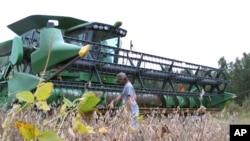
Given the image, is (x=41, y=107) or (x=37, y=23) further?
(x=37, y=23)

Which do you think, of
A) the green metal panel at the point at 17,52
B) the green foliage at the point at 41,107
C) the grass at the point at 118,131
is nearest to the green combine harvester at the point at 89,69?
the green metal panel at the point at 17,52

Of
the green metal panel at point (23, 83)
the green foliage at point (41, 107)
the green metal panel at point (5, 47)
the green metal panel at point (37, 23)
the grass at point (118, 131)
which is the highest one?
the green metal panel at point (37, 23)

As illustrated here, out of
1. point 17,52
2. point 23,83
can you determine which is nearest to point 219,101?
point 17,52

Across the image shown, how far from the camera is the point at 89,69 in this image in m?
5.84

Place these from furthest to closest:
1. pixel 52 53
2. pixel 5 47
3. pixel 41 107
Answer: pixel 5 47 → pixel 52 53 → pixel 41 107

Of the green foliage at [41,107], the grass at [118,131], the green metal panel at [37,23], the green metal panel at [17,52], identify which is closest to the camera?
the green foliage at [41,107]

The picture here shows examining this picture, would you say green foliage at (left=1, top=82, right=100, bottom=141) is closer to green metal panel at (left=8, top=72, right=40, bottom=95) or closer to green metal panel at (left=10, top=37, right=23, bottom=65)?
green metal panel at (left=8, top=72, right=40, bottom=95)

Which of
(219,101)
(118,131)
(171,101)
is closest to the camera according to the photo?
(118,131)

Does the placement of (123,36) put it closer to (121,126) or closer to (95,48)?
A: (95,48)

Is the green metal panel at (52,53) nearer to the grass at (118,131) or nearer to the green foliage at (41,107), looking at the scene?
the grass at (118,131)

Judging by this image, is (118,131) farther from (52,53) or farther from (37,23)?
(37,23)

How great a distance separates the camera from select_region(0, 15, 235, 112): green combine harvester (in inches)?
194

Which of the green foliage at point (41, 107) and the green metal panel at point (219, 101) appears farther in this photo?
the green metal panel at point (219, 101)

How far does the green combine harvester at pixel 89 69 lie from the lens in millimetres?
4934
